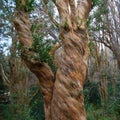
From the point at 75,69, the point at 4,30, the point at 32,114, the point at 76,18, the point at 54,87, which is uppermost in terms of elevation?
the point at 4,30

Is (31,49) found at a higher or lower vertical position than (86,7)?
lower

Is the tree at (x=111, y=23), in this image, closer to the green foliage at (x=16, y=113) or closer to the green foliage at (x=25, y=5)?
the green foliage at (x=16, y=113)

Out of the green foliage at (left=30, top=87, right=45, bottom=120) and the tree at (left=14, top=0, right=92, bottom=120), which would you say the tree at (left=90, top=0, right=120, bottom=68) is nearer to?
the green foliage at (left=30, top=87, right=45, bottom=120)

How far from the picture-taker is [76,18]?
3912 mm

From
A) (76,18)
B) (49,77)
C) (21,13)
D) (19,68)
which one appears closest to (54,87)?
(49,77)

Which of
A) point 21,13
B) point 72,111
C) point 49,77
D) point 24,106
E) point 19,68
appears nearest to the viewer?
point 72,111

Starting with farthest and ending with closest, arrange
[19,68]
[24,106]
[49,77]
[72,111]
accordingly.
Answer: [19,68]
[24,106]
[49,77]
[72,111]

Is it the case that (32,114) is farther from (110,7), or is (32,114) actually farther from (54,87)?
(54,87)

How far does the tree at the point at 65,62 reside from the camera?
3.58 metres

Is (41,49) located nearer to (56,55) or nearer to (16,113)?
(56,55)

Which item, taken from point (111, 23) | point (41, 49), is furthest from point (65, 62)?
point (111, 23)

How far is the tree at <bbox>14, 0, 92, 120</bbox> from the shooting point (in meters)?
3.58

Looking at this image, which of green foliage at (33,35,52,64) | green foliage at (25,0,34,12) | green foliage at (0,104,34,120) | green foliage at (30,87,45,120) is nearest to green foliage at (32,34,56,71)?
green foliage at (33,35,52,64)

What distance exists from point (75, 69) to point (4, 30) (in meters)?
7.09
